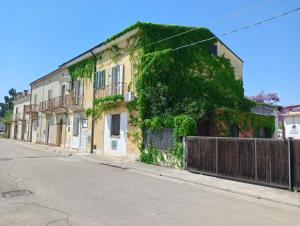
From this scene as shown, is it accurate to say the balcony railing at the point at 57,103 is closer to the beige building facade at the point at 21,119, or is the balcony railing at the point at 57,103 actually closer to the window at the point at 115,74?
the window at the point at 115,74

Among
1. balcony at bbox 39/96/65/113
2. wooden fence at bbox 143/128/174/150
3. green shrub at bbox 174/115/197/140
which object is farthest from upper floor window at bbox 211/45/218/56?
balcony at bbox 39/96/65/113

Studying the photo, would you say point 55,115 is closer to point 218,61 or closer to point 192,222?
point 218,61

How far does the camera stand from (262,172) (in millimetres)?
10953

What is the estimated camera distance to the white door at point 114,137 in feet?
65.2

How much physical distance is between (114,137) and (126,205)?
13.5m

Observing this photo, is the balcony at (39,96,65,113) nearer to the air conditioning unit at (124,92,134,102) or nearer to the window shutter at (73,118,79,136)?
the window shutter at (73,118,79,136)

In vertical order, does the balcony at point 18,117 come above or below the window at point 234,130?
above

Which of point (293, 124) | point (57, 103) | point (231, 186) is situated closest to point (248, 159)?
point (231, 186)

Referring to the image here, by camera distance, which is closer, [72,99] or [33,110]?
[72,99]

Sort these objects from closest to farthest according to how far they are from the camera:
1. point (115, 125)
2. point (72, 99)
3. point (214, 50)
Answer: point (115, 125) < point (214, 50) < point (72, 99)

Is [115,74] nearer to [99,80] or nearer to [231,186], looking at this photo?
[99,80]

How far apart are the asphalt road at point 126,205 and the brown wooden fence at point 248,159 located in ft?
6.28

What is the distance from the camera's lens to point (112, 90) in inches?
846

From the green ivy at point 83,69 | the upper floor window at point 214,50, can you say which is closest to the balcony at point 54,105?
the green ivy at point 83,69
